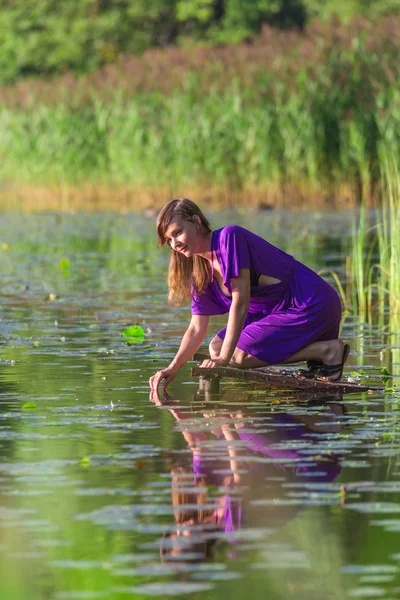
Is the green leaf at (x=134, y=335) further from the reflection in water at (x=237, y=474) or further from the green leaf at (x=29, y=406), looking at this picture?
the reflection in water at (x=237, y=474)

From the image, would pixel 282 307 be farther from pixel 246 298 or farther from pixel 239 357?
pixel 246 298

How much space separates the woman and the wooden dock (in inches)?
2.7

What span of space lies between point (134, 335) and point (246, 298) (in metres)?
2.90

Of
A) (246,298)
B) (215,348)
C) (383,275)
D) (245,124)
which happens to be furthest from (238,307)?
(245,124)

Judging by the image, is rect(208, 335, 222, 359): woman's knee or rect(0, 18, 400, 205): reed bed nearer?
rect(208, 335, 222, 359): woman's knee

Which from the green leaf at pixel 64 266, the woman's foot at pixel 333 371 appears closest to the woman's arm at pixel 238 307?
the woman's foot at pixel 333 371

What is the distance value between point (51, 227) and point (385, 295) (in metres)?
11.3

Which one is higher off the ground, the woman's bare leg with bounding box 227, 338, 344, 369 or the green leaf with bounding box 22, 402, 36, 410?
the woman's bare leg with bounding box 227, 338, 344, 369

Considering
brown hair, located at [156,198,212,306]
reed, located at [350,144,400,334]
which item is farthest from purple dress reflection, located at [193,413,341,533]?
reed, located at [350,144,400,334]

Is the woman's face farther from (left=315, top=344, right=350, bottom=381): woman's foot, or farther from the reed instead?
the reed

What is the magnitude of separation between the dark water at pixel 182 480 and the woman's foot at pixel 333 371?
9.9 inches

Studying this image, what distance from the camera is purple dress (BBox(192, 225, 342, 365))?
309 inches

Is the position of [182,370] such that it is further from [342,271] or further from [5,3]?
[5,3]

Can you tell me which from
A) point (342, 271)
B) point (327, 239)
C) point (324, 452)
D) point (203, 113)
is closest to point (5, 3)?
point (203, 113)
